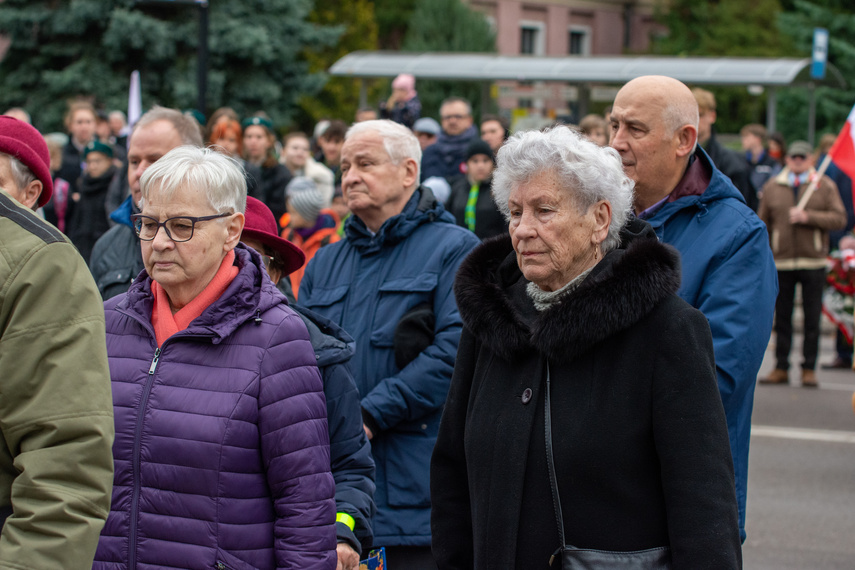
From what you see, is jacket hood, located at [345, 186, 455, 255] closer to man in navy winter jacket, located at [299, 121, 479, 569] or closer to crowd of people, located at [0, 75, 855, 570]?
man in navy winter jacket, located at [299, 121, 479, 569]

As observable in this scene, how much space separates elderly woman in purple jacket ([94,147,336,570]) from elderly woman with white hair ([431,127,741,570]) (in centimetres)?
44

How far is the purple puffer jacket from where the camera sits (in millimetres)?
2793

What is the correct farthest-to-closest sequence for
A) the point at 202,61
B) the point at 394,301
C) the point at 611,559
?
the point at 202,61
the point at 394,301
the point at 611,559

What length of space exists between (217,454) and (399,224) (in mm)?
1761

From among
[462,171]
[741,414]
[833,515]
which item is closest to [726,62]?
[462,171]

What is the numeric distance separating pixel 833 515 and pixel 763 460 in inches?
55.9

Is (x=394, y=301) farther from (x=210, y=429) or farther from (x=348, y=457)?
(x=210, y=429)

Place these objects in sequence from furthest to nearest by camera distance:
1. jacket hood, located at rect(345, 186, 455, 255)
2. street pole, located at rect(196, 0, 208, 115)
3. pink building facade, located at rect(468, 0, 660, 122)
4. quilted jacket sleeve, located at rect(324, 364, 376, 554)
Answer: pink building facade, located at rect(468, 0, 660, 122) → street pole, located at rect(196, 0, 208, 115) → jacket hood, located at rect(345, 186, 455, 255) → quilted jacket sleeve, located at rect(324, 364, 376, 554)

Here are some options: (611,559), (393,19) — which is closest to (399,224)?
(611,559)

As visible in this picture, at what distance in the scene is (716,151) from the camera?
26.9ft

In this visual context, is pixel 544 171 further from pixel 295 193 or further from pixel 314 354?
pixel 295 193

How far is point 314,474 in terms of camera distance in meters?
2.88

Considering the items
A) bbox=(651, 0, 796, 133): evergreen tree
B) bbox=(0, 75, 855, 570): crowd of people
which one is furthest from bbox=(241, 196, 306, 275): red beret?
bbox=(651, 0, 796, 133): evergreen tree

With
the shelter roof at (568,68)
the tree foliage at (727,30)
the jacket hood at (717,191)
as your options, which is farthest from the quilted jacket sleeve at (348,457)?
Result: the tree foliage at (727,30)
